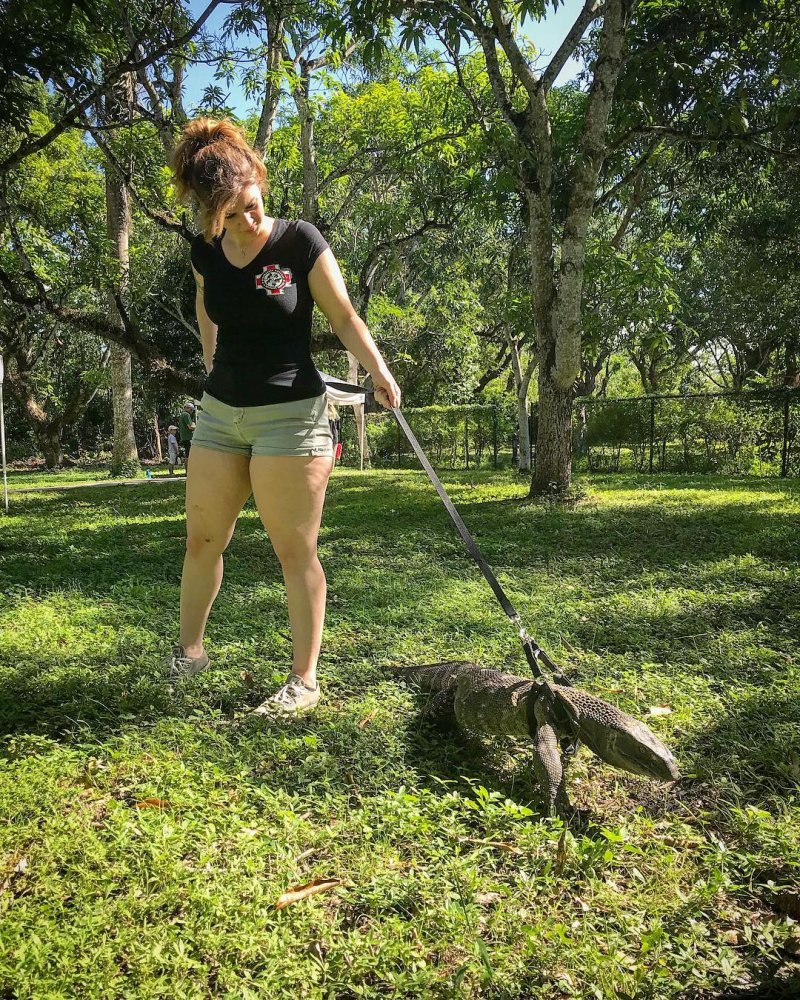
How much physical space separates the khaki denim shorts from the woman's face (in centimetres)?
60

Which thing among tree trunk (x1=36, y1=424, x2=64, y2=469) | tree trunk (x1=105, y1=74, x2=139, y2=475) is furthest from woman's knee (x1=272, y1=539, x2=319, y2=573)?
tree trunk (x1=36, y1=424, x2=64, y2=469)

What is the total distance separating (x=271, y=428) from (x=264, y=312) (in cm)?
41

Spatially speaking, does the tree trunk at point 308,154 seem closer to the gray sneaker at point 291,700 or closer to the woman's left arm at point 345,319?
the woman's left arm at point 345,319

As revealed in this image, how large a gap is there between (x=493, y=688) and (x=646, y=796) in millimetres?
587

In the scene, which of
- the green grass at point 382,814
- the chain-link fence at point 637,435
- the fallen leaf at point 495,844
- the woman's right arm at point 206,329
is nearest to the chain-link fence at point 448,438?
the chain-link fence at point 637,435

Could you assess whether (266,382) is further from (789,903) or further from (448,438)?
(448,438)

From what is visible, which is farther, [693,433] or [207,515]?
[693,433]

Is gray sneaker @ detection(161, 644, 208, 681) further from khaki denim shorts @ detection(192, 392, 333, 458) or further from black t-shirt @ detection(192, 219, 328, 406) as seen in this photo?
black t-shirt @ detection(192, 219, 328, 406)

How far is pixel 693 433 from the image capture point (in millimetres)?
12703

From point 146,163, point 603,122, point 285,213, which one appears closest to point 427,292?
point 285,213

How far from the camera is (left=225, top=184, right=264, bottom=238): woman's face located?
7.34ft

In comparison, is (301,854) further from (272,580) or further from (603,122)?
(603,122)

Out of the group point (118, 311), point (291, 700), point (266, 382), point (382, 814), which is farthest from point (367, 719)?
point (118, 311)

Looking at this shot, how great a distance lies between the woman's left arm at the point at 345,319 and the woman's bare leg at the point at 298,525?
1.16 ft
